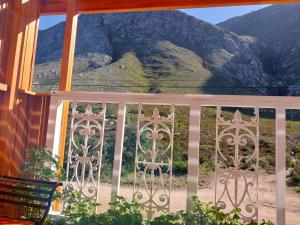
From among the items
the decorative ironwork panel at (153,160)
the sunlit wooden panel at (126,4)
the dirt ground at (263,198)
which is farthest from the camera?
the dirt ground at (263,198)

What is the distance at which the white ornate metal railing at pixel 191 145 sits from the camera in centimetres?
229

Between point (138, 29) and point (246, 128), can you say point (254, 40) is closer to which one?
point (138, 29)

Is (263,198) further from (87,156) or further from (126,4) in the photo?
(126,4)

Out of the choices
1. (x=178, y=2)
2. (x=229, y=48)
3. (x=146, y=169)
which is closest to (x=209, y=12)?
(x=229, y=48)

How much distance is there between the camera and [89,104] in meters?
2.87

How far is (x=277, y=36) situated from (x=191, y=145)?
18702mm

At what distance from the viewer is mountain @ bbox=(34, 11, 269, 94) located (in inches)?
548

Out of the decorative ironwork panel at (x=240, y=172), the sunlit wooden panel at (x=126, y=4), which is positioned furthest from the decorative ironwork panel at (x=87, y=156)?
the sunlit wooden panel at (x=126, y=4)

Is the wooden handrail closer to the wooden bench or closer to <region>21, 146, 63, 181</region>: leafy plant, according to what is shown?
<region>21, 146, 63, 181</region>: leafy plant

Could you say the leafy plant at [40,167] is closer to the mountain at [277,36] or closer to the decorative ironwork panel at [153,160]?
the decorative ironwork panel at [153,160]

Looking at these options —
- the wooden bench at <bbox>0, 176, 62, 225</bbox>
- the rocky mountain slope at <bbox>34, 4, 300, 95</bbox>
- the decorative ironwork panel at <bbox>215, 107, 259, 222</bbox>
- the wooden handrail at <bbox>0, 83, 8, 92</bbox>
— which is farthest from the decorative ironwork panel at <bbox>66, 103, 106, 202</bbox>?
the rocky mountain slope at <bbox>34, 4, 300, 95</bbox>

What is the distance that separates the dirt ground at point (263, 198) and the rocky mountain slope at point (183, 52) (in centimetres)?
777

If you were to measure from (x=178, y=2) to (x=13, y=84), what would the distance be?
6.21 ft

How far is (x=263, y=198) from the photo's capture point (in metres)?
6.36
